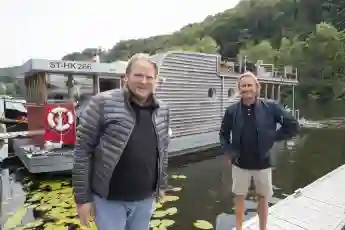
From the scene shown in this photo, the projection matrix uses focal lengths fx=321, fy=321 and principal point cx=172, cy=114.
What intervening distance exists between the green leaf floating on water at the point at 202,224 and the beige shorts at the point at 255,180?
1991mm

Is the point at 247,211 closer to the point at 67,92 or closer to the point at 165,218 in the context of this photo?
the point at 165,218

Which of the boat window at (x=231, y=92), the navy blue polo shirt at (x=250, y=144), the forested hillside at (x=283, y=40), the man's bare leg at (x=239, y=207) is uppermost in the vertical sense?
the forested hillside at (x=283, y=40)

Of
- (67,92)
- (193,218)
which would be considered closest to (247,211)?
(193,218)

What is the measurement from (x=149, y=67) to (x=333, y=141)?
14.6 meters

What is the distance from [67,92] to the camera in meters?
8.52

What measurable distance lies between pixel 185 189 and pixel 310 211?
3363 millimetres

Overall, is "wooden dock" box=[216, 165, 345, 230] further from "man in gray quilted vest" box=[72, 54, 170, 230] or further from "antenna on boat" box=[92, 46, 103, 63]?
"antenna on boat" box=[92, 46, 103, 63]

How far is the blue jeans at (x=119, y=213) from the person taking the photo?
1949 mm

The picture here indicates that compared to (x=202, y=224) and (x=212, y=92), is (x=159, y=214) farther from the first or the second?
(x=212, y=92)

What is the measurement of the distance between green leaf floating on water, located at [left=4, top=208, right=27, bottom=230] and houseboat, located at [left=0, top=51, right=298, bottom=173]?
1.67 metres

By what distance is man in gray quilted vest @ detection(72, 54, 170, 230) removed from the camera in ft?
6.04

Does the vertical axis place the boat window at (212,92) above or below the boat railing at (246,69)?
below

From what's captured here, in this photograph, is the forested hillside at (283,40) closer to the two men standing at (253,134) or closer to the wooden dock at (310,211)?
the wooden dock at (310,211)

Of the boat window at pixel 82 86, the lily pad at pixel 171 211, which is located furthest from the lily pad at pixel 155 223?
the boat window at pixel 82 86
